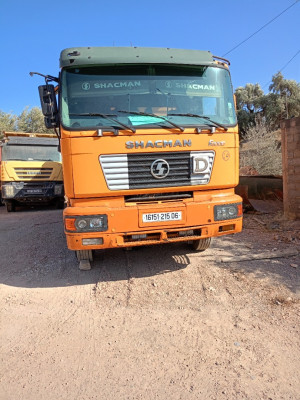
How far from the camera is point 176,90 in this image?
13.2ft

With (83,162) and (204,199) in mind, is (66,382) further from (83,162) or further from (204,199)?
A: (204,199)

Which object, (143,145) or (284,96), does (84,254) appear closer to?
(143,145)

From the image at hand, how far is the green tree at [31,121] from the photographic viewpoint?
95.1 feet

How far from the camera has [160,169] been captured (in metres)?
3.83

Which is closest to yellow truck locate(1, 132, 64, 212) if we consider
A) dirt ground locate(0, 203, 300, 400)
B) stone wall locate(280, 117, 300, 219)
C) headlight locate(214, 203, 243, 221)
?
dirt ground locate(0, 203, 300, 400)

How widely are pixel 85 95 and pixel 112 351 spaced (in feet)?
9.40

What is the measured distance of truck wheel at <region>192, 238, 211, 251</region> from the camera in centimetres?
479

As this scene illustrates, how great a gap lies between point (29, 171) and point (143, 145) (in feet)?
26.1

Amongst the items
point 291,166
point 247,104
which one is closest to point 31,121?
point 247,104

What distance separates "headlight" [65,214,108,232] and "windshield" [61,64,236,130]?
1.07 m

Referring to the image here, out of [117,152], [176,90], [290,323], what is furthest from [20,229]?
[290,323]

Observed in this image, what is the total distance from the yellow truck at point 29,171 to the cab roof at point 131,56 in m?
7.41

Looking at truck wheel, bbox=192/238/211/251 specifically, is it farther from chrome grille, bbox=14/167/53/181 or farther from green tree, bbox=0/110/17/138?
green tree, bbox=0/110/17/138

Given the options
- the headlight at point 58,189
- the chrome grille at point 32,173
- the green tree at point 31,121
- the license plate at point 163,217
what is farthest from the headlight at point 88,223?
the green tree at point 31,121
